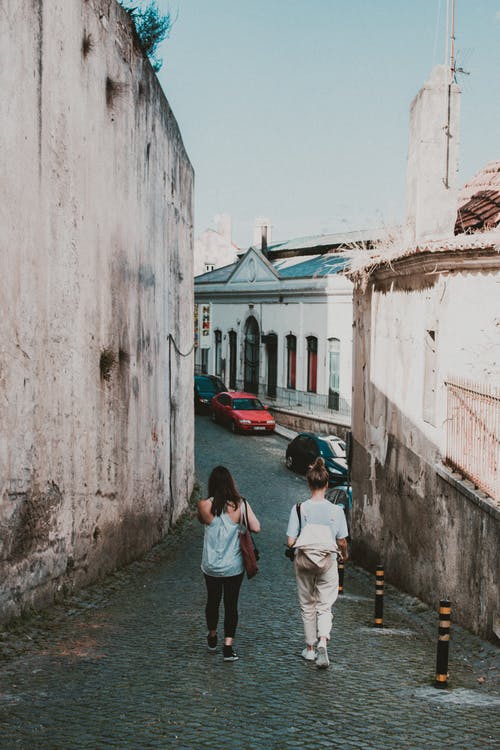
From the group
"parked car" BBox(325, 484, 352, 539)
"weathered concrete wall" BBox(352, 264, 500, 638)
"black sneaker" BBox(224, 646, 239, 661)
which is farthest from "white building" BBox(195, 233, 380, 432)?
"black sneaker" BBox(224, 646, 239, 661)

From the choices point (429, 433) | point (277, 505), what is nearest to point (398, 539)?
point (429, 433)

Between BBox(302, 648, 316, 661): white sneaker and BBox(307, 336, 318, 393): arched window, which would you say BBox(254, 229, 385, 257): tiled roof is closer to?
BBox(307, 336, 318, 393): arched window

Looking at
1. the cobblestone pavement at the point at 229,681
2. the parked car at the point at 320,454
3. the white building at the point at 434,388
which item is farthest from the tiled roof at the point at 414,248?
the parked car at the point at 320,454

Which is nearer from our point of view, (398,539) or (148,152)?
(398,539)

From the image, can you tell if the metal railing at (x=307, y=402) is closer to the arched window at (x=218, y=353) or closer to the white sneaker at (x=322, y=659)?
the arched window at (x=218, y=353)

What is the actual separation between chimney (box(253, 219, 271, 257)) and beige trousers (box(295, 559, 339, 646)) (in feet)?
142

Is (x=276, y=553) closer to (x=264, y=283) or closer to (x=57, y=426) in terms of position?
(x=57, y=426)

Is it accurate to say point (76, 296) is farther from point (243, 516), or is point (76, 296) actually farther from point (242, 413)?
point (242, 413)

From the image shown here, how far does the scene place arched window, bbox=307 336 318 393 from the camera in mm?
39750

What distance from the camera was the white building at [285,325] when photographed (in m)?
37.7

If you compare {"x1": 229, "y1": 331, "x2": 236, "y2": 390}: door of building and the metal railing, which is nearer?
the metal railing

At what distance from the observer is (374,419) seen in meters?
16.2

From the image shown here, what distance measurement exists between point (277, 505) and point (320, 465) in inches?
625

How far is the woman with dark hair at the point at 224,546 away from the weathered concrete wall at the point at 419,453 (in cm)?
287
